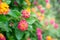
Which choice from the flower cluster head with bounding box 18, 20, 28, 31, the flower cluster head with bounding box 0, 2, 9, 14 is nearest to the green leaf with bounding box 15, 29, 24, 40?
the flower cluster head with bounding box 18, 20, 28, 31

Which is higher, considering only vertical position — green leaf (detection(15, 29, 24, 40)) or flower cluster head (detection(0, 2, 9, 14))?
flower cluster head (detection(0, 2, 9, 14))

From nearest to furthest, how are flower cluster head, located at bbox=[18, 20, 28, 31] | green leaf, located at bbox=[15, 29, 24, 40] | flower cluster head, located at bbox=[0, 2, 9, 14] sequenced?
flower cluster head, located at bbox=[0, 2, 9, 14]
flower cluster head, located at bbox=[18, 20, 28, 31]
green leaf, located at bbox=[15, 29, 24, 40]

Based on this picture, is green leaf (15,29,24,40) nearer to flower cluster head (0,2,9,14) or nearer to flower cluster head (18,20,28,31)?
flower cluster head (18,20,28,31)

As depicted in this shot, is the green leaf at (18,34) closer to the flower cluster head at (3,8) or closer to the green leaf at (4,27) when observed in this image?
the green leaf at (4,27)

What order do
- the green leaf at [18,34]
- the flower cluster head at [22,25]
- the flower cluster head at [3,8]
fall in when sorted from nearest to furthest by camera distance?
the flower cluster head at [3,8], the flower cluster head at [22,25], the green leaf at [18,34]

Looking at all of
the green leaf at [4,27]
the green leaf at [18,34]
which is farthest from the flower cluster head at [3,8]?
the green leaf at [18,34]

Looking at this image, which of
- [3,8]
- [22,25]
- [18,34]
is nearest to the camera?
[3,8]

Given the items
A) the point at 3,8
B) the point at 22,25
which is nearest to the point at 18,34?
the point at 22,25

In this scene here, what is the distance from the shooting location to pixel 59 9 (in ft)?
15.0

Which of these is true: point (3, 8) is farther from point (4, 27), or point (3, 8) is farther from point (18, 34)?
point (18, 34)

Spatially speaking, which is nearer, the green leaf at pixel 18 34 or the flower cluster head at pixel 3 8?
the flower cluster head at pixel 3 8

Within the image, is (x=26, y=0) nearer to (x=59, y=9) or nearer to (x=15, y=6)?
(x=15, y=6)

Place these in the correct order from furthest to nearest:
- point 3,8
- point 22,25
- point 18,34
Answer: point 18,34, point 22,25, point 3,8

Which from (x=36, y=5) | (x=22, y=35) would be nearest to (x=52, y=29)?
(x=36, y=5)
